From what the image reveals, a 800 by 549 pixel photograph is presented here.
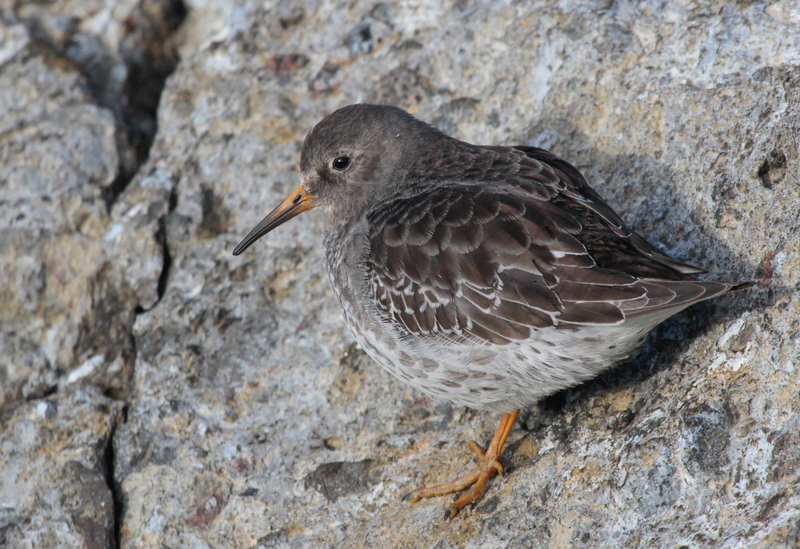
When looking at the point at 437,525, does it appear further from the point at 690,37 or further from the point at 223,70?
the point at 223,70

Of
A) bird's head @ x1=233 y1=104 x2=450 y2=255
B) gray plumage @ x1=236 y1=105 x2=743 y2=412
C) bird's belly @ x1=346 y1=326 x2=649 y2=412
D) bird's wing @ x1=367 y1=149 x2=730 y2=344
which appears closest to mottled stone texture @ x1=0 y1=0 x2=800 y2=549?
bird's belly @ x1=346 y1=326 x2=649 y2=412

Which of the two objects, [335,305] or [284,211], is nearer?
[284,211]

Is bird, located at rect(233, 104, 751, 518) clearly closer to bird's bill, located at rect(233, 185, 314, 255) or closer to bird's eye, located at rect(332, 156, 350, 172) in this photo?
bird's eye, located at rect(332, 156, 350, 172)

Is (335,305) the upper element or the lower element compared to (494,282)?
lower

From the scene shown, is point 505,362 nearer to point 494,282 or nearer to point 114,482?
point 494,282

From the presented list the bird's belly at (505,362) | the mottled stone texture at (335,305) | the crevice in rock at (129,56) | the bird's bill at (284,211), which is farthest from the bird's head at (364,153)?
the crevice in rock at (129,56)

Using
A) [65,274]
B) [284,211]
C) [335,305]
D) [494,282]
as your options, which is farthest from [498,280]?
[65,274]
